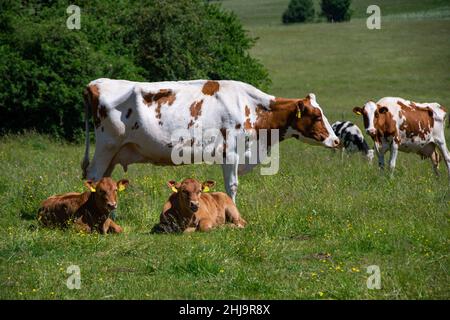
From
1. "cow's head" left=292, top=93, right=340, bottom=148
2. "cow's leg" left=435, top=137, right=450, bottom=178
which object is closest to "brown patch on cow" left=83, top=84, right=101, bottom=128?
"cow's head" left=292, top=93, right=340, bottom=148

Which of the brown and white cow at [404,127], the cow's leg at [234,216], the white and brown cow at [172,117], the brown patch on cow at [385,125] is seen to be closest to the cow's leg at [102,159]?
the white and brown cow at [172,117]

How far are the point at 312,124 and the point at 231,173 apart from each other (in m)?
1.47

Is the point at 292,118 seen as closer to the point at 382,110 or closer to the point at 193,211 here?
the point at 193,211

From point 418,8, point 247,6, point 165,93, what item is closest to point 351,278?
point 165,93

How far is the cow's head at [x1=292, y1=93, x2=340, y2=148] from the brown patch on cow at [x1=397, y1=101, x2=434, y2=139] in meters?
5.21

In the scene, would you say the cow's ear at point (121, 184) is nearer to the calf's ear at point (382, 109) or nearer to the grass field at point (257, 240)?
the grass field at point (257, 240)

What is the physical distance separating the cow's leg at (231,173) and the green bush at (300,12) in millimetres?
72791

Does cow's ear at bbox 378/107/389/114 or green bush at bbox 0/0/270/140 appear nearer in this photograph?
cow's ear at bbox 378/107/389/114

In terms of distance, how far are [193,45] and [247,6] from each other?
74.6 meters

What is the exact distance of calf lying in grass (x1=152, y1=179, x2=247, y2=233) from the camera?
11.3 meters

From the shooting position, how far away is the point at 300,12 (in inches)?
3339

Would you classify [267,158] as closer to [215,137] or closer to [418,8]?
[215,137]

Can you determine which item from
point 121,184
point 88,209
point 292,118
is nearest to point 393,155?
point 292,118

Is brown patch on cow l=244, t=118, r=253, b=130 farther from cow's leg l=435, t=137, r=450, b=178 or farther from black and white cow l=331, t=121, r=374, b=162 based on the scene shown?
black and white cow l=331, t=121, r=374, b=162
